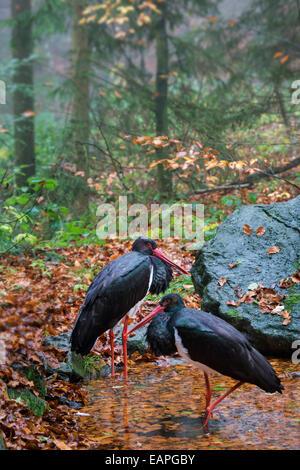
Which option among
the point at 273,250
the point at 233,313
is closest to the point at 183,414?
the point at 233,313

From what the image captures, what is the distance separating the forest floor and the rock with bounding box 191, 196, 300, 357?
0.64 m

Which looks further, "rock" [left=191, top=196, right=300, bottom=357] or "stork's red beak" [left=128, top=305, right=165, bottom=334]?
"rock" [left=191, top=196, right=300, bottom=357]

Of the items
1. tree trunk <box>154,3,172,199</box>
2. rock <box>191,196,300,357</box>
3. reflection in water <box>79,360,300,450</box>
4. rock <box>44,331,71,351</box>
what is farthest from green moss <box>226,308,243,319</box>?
tree trunk <box>154,3,172,199</box>

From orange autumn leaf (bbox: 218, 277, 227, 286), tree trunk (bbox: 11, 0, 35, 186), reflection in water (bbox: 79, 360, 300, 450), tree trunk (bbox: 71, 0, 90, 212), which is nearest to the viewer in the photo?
reflection in water (bbox: 79, 360, 300, 450)

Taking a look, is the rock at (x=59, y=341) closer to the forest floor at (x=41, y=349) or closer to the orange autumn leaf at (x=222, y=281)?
the forest floor at (x=41, y=349)

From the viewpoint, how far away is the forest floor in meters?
3.15

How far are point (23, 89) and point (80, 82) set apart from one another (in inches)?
78.4

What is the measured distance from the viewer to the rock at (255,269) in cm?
509

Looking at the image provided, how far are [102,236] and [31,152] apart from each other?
179 inches

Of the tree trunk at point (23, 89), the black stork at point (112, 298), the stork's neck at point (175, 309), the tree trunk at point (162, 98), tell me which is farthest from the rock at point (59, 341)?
the tree trunk at point (23, 89)

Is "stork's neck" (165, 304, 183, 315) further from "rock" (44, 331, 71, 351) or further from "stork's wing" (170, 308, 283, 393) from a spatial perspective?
"rock" (44, 331, 71, 351)

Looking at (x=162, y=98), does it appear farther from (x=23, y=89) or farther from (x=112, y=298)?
(x=112, y=298)

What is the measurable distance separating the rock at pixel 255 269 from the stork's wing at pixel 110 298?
106cm

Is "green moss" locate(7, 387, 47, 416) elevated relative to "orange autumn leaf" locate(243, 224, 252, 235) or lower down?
lower down
